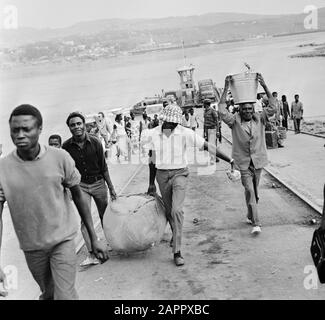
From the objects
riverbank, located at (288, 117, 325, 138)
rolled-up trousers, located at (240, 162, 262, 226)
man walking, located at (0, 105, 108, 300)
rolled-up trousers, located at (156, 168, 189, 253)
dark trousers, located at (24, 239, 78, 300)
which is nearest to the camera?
man walking, located at (0, 105, 108, 300)

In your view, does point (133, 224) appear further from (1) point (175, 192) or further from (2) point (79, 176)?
(2) point (79, 176)

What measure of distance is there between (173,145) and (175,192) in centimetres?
55

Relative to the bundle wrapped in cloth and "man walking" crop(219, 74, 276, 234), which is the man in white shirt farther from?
"man walking" crop(219, 74, 276, 234)

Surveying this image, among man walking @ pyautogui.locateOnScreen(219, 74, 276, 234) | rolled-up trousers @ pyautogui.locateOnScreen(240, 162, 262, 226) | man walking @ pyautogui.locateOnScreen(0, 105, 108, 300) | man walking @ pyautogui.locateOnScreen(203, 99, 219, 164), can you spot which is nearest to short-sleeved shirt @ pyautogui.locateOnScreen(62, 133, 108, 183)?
man walking @ pyautogui.locateOnScreen(219, 74, 276, 234)

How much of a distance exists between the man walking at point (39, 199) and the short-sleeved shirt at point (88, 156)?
7.70 ft

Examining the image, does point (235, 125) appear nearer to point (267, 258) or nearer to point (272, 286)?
point (267, 258)

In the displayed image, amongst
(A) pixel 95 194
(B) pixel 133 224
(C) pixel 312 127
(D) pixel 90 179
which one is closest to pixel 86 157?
(D) pixel 90 179

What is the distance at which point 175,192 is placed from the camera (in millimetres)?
6469

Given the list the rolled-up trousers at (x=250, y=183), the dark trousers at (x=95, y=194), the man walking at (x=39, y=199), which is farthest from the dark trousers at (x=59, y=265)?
the rolled-up trousers at (x=250, y=183)

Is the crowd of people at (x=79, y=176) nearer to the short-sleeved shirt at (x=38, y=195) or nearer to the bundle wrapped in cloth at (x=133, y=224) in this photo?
the short-sleeved shirt at (x=38, y=195)

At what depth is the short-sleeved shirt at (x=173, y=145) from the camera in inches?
255

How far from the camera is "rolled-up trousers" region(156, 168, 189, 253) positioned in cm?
638
